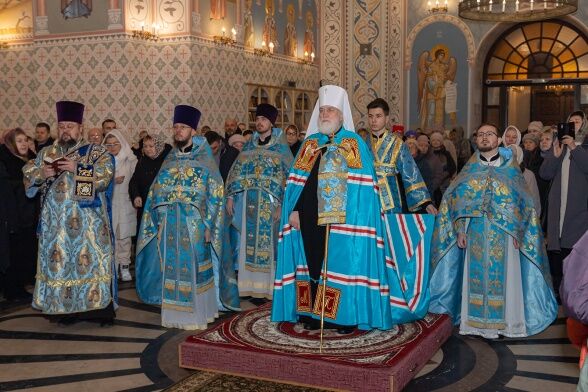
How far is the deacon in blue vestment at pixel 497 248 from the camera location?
536 cm

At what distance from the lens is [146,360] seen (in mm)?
4812

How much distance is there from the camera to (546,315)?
545 centimetres

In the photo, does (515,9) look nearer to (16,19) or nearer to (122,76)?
(122,76)

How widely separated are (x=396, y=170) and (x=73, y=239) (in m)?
2.63

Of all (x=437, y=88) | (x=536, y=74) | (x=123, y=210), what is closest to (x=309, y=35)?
(x=437, y=88)

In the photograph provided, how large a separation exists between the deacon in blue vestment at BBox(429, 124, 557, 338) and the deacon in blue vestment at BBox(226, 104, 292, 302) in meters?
1.73

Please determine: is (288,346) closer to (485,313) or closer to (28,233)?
(485,313)

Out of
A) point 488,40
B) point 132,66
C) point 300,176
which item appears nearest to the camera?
point 300,176

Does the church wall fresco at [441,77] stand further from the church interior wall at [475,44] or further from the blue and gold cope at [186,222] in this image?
the blue and gold cope at [186,222]

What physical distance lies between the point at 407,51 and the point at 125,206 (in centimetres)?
1018

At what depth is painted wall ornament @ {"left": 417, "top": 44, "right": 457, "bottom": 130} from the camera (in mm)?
15789

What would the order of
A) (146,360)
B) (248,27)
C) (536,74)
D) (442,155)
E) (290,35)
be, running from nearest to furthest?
1. (146,360)
2. (442,155)
3. (248,27)
4. (290,35)
5. (536,74)

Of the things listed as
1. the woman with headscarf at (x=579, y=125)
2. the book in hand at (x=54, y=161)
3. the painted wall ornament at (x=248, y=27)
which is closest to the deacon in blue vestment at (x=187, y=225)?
the book in hand at (x=54, y=161)

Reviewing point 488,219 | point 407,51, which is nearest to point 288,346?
point 488,219
